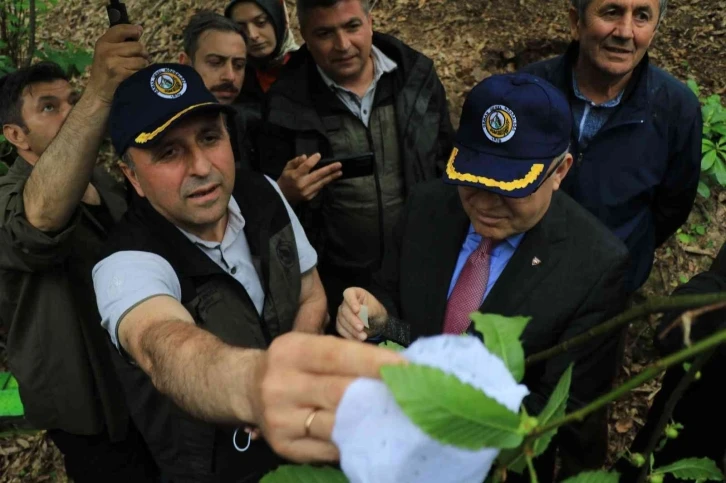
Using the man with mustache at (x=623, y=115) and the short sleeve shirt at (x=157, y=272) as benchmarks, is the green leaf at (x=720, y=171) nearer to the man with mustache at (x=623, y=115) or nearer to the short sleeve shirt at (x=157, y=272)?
the man with mustache at (x=623, y=115)

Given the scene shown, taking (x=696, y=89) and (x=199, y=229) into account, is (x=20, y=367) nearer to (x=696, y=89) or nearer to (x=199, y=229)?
(x=199, y=229)

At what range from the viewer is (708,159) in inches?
178

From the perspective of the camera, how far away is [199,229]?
2.12m

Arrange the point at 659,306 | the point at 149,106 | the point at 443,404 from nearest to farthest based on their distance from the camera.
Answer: the point at 443,404
the point at 659,306
the point at 149,106

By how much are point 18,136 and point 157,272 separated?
122cm

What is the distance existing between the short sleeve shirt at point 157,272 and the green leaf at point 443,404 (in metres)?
1.22

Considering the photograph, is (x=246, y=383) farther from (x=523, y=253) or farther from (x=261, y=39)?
(x=261, y=39)

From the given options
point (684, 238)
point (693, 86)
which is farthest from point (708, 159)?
point (693, 86)

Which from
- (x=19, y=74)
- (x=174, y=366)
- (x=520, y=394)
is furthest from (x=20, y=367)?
(x=520, y=394)

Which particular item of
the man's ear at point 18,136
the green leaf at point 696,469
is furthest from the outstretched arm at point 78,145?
the green leaf at point 696,469

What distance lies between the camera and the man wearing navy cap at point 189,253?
73.8 inches

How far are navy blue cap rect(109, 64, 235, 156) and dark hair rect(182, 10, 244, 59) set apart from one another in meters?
1.59

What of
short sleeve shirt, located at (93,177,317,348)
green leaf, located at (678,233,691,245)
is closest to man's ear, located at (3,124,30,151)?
short sleeve shirt, located at (93,177,317,348)

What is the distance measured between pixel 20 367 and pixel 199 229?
102 centimetres
